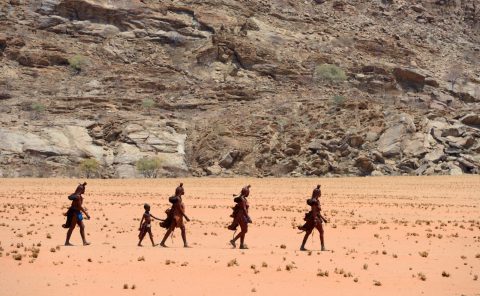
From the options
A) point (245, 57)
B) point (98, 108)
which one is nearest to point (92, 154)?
point (98, 108)

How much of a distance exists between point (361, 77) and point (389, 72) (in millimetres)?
5157

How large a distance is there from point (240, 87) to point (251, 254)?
224ft

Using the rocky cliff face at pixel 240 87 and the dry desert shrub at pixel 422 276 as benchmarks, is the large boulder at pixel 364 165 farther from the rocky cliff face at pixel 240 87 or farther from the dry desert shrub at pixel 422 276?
the dry desert shrub at pixel 422 276

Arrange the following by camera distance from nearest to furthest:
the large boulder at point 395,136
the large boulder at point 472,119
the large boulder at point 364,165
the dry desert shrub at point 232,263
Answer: the dry desert shrub at point 232,263 < the large boulder at point 364,165 < the large boulder at point 395,136 < the large boulder at point 472,119

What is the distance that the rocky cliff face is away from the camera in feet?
226

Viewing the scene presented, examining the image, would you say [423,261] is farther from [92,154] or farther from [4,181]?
[92,154]

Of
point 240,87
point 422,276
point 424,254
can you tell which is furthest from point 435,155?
point 422,276

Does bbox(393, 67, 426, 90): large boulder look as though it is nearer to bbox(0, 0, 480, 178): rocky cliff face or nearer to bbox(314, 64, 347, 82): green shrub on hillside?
bbox(0, 0, 480, 178): rocky cliff face

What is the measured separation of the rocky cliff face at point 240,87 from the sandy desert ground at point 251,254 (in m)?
31.0

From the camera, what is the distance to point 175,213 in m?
18.5

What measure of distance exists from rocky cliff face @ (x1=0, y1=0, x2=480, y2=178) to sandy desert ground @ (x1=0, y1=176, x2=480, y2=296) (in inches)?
1219

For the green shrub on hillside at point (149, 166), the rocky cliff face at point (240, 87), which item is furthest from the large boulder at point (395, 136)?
the green shrub on hillside at point (149, 166)

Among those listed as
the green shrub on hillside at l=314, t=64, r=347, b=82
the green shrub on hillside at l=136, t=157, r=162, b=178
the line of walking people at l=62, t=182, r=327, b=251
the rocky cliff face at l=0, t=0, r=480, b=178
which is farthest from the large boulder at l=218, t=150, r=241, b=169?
the line of walking people at l=62, t=182, r=327, b=251

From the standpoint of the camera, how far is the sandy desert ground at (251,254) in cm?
1323
